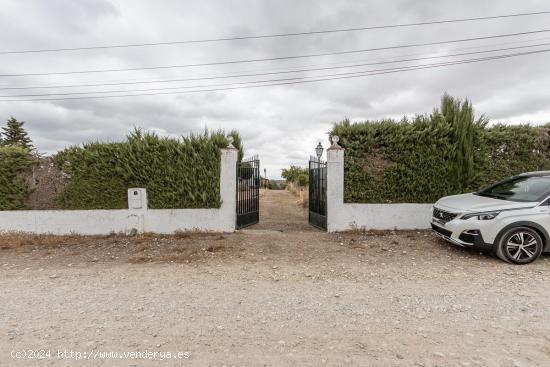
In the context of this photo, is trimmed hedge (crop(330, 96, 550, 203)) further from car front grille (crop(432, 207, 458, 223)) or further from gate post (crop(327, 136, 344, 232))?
car front grille (crop(432, 207, 458, 223))

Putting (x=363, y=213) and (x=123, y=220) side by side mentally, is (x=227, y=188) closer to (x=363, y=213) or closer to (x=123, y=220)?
(x=123, y=220)

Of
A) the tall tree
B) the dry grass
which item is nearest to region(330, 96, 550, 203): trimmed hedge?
the dry grass

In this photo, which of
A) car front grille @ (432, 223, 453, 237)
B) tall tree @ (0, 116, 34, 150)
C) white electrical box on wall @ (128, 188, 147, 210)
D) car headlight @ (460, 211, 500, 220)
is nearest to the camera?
car headlight @ (460, 211, 500, 220)

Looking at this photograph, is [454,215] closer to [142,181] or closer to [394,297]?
[394,297]

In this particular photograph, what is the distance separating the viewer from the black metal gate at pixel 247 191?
27.0 ft

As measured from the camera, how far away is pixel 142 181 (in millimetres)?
7602

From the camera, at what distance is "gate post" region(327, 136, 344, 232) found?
25.1ft

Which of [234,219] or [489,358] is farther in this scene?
[234,219]

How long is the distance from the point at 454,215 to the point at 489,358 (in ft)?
11.9

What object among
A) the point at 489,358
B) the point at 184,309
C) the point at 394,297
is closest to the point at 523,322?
the point at 489,358

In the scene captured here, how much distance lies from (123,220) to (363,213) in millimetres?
6721

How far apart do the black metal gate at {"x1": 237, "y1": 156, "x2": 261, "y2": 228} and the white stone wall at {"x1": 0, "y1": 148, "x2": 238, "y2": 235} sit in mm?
612

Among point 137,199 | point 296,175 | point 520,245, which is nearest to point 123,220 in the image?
point 137,199

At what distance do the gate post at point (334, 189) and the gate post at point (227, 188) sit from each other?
8.75 ft
